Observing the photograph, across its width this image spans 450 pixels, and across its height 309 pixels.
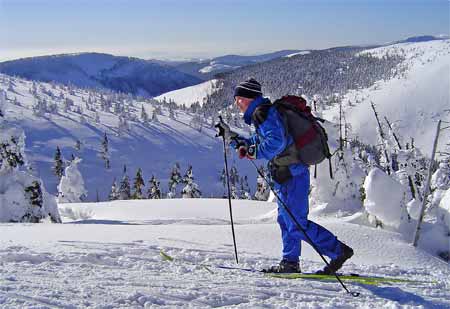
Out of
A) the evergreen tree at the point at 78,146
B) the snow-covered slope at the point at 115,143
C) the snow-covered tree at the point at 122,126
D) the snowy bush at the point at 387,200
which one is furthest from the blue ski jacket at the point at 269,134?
the snow-covered tree at the point at 122,126

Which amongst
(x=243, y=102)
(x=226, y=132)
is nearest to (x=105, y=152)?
(x=226, y=132)

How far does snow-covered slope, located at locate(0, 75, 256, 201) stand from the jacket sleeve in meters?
86.1

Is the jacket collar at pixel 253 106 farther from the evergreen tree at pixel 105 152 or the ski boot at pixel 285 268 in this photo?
the evergreen tree at pixel 105 152

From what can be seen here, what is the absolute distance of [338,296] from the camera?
478 cm

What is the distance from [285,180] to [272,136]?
0.62 meters

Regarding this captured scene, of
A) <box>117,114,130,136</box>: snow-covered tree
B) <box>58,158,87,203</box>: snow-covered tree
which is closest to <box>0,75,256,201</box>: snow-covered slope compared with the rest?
<box>117,114,130,136</box>: snow-covered tree

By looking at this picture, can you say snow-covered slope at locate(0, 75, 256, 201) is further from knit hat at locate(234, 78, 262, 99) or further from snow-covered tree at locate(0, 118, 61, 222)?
knit hat at locate(234, 78, 262, 99)

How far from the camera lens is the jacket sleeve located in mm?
5441

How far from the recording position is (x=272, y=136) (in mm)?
5461

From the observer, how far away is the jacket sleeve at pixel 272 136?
5.44m

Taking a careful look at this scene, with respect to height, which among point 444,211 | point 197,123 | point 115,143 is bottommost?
point 115,143

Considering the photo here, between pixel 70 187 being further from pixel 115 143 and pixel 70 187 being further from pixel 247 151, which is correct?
pixel 115 143

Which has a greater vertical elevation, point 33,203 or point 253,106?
point 253,106

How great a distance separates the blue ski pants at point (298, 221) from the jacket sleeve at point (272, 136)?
0.39 meters
